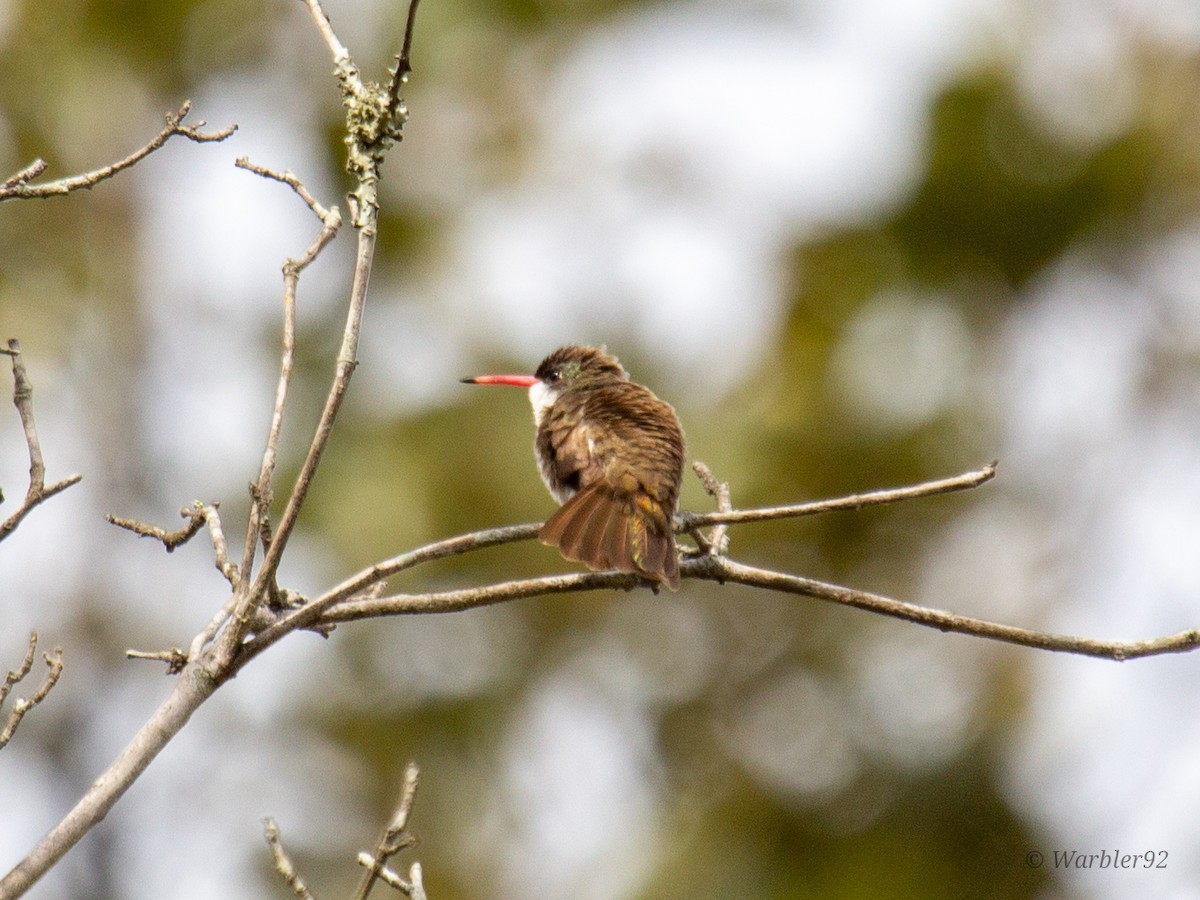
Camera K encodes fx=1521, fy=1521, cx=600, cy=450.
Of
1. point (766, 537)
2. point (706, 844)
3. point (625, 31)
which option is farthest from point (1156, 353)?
point (625, 31)

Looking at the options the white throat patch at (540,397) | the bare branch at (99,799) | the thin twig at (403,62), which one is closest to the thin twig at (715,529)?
the thin twig at (403,62)

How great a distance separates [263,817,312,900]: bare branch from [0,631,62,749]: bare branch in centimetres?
43

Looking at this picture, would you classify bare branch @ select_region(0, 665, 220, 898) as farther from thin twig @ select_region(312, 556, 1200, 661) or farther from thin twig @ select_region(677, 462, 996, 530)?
thin twig @ select_region(677, 462, 996, 530)

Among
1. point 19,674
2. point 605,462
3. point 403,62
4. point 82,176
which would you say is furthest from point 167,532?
point 605,462

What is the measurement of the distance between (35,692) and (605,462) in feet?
7.29

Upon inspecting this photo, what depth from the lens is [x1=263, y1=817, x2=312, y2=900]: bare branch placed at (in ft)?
8.08

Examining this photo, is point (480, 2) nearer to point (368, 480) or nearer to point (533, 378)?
point (368, 480)

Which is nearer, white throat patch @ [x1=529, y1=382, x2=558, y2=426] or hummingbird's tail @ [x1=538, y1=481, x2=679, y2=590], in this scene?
hummingbird's tail @ [x1=538, y1=481, x2=679, y2=590]

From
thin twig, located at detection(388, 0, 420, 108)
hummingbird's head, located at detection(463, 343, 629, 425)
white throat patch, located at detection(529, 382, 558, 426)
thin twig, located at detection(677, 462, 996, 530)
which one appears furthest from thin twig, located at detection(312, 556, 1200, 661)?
hummingbird's head, located at detection(463, 343, 629, 425)

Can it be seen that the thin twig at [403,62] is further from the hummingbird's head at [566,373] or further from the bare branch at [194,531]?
the hummingbird's head at [566,373]

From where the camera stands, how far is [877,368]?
1366 cm

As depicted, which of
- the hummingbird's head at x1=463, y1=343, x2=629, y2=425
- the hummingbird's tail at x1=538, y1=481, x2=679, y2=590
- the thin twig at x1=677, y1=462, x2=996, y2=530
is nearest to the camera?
the thin twig at x1=677, y1=462, x2=996, y2=530

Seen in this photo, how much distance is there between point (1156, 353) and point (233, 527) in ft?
25.4

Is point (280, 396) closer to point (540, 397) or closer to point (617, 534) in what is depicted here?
point (617, 534)
